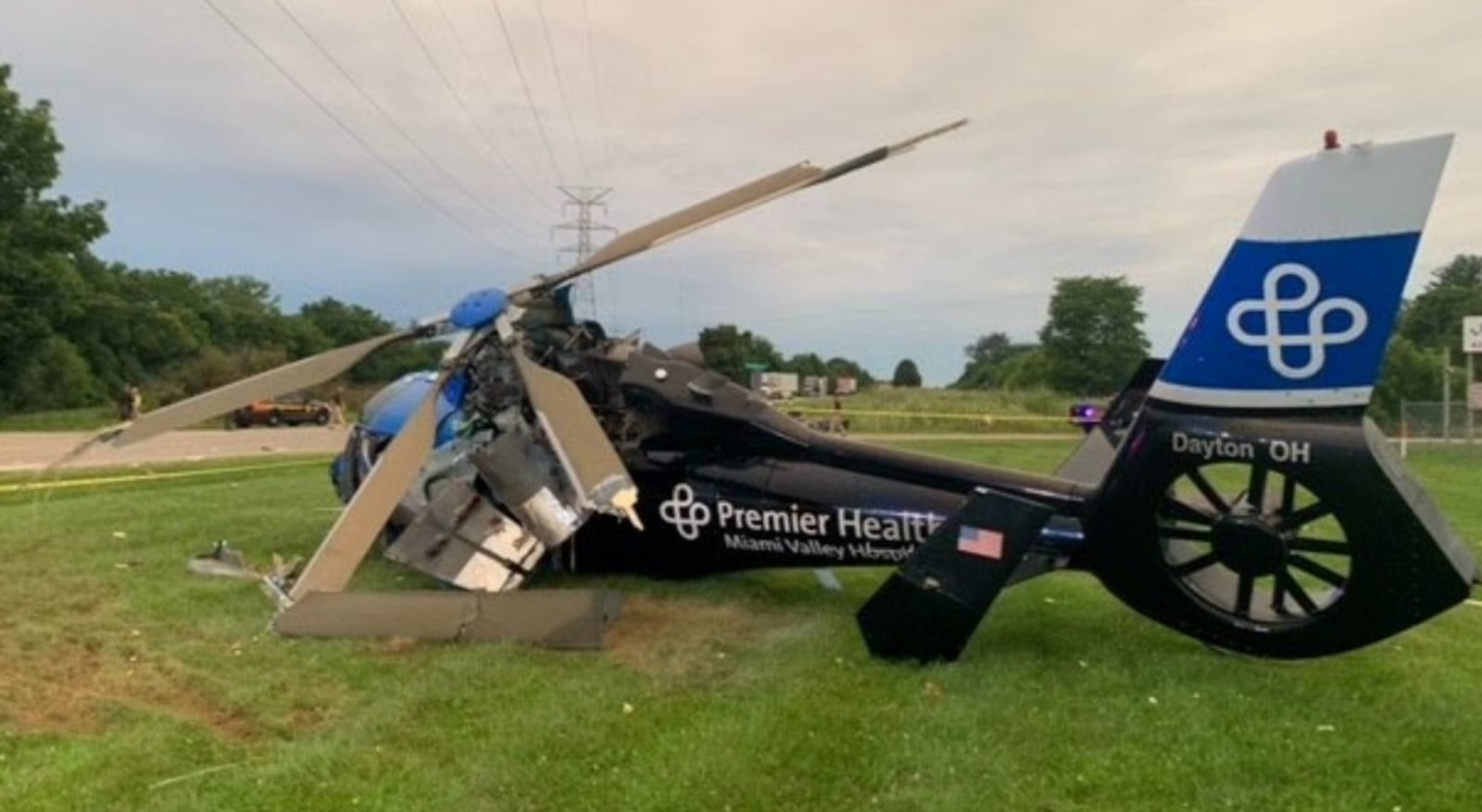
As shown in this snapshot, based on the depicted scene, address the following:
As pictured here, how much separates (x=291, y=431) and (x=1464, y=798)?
47.0 meters

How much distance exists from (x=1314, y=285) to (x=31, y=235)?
58206 mm

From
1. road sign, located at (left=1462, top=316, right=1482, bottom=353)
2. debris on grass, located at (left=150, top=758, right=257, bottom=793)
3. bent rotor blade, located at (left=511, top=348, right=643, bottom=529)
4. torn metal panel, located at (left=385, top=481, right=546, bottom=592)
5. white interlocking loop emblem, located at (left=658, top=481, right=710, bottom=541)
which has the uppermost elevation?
road sign, located at (left=1462, top=316, right=1482, bottom=353)

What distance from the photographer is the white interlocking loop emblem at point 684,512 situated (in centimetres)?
830

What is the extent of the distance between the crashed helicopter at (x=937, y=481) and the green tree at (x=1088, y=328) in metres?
83.2

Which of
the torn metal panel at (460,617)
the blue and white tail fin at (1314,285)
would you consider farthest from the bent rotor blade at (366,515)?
the blue and white tail fin at (1314,285)

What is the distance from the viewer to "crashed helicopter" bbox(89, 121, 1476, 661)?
5.69 metres

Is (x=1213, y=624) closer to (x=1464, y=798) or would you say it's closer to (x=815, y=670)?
(x=1464, y=798)

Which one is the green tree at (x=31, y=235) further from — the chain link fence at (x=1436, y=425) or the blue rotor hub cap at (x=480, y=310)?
the chain link fence at (x=1436, y=425)

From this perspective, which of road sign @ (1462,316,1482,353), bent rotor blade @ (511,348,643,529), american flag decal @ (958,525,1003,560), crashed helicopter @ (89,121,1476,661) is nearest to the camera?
crashed helicopter @ (89,121,1476,661)

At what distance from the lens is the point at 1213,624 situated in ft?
20.7

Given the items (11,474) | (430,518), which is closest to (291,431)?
(11,474)

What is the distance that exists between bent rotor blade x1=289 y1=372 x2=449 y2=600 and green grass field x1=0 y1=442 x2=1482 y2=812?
47cm

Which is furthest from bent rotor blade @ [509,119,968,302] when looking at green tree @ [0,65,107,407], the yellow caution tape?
green tree @ [0,65,107,407]

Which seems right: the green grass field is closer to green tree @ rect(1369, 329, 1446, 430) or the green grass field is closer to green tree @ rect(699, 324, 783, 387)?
green tree @ rect(699, 324, 783, 387)
